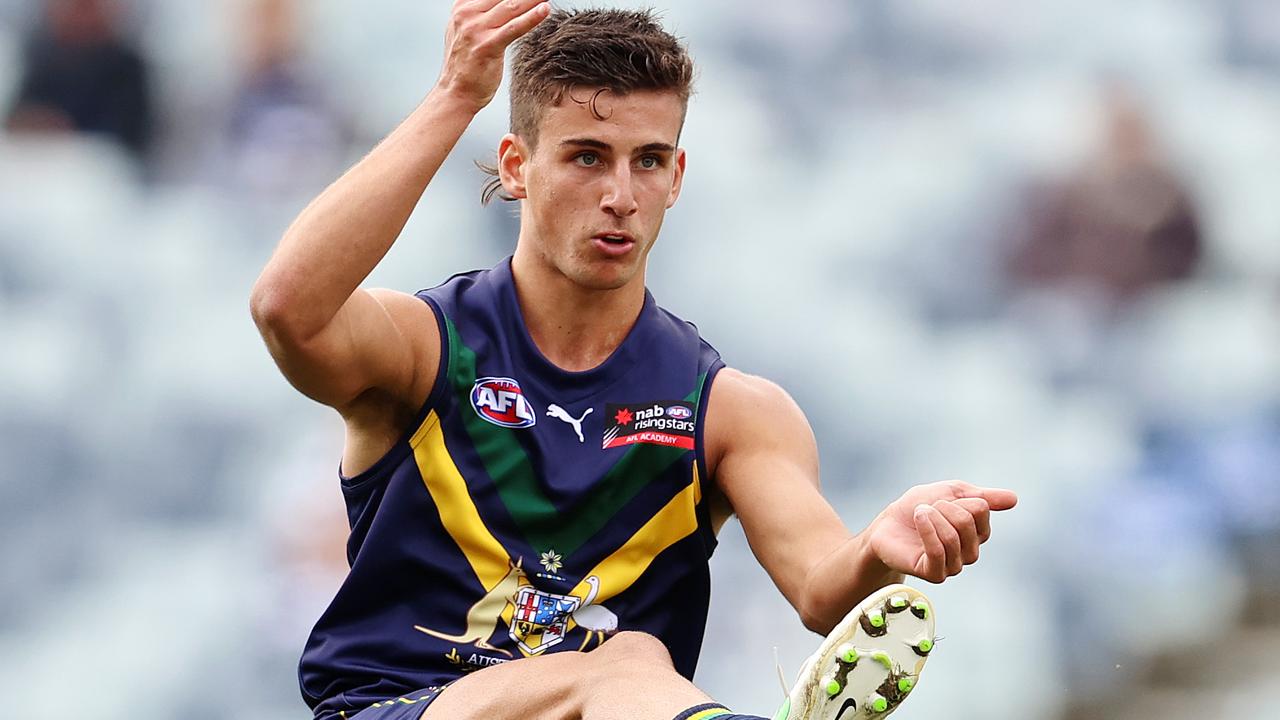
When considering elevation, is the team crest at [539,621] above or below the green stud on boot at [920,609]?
above

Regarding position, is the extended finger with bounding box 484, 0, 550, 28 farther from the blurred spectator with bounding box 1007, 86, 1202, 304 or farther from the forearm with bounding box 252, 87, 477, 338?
the blurred spectator with bounding box 1007, 86, 1202, 304

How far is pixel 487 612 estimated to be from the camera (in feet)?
12.1

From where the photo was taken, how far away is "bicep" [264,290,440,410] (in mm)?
3359

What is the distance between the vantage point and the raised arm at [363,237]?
129 inches

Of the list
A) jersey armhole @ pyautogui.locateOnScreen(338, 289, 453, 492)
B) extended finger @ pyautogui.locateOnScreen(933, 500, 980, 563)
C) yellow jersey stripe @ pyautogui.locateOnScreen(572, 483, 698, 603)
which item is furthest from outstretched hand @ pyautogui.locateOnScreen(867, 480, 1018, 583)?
jersey armhole @ pyautogui.locateOnScreen(338, 289, 453, 492)

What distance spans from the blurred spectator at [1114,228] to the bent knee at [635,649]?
4.25 meters

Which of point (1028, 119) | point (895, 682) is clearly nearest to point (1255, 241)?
point (1028, 119)

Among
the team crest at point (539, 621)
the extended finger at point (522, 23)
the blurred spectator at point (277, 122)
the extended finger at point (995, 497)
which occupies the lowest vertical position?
the team crest at point (539, 621)

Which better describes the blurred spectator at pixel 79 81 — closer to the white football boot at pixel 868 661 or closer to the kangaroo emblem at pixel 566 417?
the kangaroo emblem at pixel 566 417

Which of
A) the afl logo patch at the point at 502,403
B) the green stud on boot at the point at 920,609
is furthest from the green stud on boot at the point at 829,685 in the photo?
the afl logo patch at the point at 502,403

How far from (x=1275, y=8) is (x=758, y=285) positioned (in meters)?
2.92

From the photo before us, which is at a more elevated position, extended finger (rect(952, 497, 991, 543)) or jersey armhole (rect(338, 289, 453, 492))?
jersey armhole (rect(338, 289, 453, 492))

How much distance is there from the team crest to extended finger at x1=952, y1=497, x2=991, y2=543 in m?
1.00

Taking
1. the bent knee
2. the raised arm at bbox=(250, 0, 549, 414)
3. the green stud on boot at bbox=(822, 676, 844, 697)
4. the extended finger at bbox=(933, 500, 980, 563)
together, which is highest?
the raised arm at bbox=(250, 0, 549, 414)
